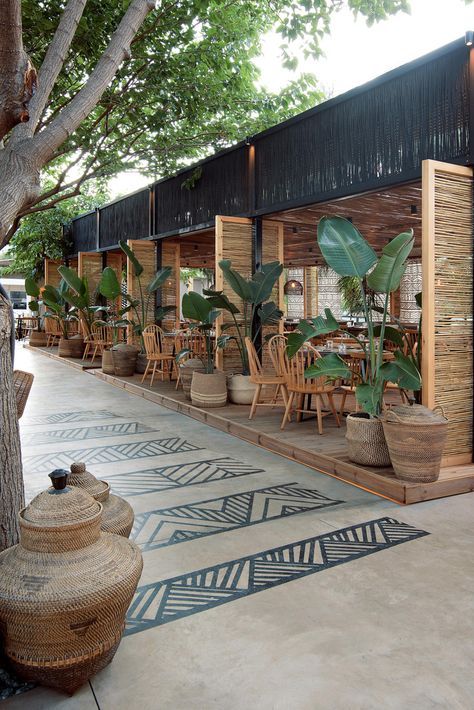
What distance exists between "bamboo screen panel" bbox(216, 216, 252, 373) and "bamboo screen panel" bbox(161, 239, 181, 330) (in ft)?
9.90

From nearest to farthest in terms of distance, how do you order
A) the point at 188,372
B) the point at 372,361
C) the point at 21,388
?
the point at 21,388 < the point at 372,361 < the point at 188,372

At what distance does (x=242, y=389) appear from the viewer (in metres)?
7.00

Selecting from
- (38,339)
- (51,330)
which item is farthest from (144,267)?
(38,339)

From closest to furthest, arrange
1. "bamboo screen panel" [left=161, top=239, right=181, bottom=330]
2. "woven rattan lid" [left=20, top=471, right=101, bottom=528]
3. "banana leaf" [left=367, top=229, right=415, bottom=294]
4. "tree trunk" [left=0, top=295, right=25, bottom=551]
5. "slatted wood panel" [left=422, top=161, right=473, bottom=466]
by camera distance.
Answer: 1. "woven rattan lid" [left=20, top=471, right=101, bottom=528]
2. "tree trunk" [left=0, top=295, right=25, bottom=551]
3. "banana leaf" [left=367, top=229, right=415, bottom=294]
4. "slatted wood panel" [left=422, top=161, right=473, bottom=466]
5. "bamboo screen panel" [left=161, top=239, right=181, bottom=330]

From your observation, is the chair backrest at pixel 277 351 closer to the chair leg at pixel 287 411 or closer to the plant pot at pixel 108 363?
the chair leg at pixel 287 411

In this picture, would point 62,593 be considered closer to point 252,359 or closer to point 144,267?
point 252,359

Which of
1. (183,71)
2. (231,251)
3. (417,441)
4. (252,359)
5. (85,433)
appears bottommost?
(85,433)

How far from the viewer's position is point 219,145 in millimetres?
9281

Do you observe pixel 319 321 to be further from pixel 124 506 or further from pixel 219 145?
pixel 219 145

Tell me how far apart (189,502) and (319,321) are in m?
1.73

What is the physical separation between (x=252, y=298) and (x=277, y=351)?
0.94 metres

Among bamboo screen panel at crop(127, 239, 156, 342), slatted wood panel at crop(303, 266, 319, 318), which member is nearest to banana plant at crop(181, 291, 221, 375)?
bamboo screen panel at crop(127, 239, 156, 342)

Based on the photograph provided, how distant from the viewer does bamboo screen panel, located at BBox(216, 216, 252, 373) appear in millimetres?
7219

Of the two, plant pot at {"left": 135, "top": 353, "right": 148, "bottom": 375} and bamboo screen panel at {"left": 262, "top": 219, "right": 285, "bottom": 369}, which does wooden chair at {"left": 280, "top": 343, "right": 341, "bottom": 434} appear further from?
plant pot at {"left": 135, "top": 353, "right": 148, "bottom": 375}
